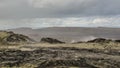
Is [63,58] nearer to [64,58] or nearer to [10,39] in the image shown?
[64,58]

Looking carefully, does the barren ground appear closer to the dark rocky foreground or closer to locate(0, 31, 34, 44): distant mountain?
the dark rocky foreground

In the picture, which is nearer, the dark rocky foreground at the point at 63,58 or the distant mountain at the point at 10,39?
the dark rocky foreground at the point at 63,58

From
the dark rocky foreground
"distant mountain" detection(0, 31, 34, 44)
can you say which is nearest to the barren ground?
the dark rocky foreground

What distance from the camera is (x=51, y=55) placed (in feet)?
197

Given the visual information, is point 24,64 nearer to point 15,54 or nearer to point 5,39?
point 15,54

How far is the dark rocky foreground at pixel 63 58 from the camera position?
5294 cm

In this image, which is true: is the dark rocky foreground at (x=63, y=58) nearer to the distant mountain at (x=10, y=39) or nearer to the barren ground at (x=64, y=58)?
the barren ground at (x=64, y=58)

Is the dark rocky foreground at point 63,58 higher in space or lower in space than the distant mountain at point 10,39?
lower

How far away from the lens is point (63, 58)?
56625 mm

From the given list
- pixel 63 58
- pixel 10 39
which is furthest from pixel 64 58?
pixel 10 39

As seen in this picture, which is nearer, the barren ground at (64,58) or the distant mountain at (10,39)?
the barren ground at (64,58)

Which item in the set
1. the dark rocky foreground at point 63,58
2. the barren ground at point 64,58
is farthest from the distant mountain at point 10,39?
the dark rocky foreground at point 63,58

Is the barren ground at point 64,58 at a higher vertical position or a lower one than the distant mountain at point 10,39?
lower

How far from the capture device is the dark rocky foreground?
52.9 m
